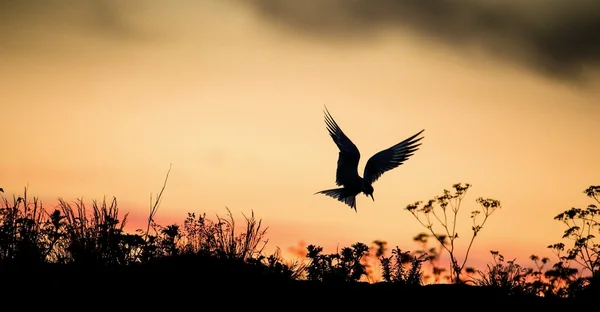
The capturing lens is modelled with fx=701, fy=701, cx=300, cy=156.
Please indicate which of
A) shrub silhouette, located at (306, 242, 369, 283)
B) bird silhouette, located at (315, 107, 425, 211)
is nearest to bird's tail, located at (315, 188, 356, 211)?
bird silhouette, located at (315, 107, 425, 211)

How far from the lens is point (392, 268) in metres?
11.3

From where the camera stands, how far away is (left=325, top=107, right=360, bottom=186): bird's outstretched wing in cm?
1546

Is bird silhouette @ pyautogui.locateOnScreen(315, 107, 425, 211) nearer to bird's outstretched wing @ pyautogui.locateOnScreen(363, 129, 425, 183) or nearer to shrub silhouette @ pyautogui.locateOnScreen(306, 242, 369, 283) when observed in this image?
bird's outstretched wing @ pyautogui.locateOnScreen(363, 129, 425, 183)

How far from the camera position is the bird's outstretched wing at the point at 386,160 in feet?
52.2

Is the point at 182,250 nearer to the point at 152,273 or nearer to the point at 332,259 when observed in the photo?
the point at 152,273

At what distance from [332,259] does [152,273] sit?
9.52 feet

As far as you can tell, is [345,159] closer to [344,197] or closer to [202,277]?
[344,197]

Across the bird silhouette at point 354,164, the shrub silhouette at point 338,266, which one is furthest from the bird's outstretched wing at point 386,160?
the shrub silhouette at point 338,266

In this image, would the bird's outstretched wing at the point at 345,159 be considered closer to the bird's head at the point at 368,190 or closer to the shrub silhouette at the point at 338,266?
the bird's head at the point at 368,190

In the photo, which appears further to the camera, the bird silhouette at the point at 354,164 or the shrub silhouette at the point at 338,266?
the bird silhouette at the point at 354,164

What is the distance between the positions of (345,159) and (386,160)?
107 centimetres

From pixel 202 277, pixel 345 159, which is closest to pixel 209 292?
pixel 202 277

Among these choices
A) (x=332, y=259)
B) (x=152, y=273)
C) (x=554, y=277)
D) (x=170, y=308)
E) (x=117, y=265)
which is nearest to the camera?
(x=170, y=308)

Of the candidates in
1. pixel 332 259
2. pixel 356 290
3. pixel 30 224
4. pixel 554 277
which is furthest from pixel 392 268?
pixel 30 224
